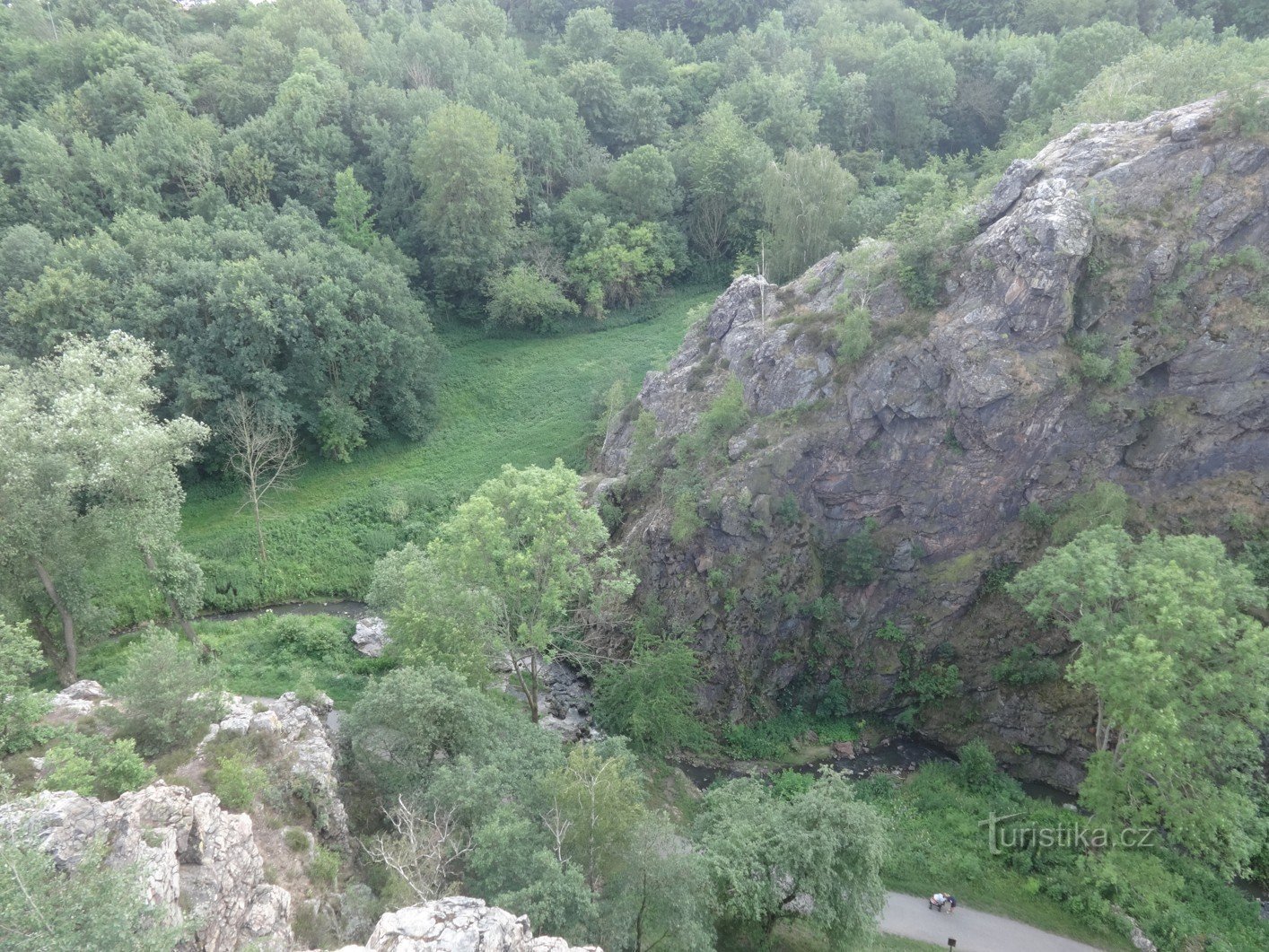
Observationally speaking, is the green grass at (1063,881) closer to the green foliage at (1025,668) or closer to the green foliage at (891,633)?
the green foliage at (1025,668)

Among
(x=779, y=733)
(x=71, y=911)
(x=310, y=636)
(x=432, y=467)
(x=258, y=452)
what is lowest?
(x=779, y=733)

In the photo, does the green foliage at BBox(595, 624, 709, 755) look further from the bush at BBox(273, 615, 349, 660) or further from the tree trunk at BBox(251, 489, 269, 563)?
the tree trunk at BBox(251, 489, 269, 563)

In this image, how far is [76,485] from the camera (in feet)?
88.9

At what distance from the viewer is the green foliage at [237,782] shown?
19078 mm

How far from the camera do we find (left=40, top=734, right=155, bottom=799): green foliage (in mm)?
17016

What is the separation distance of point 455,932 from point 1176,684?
22.6 metres

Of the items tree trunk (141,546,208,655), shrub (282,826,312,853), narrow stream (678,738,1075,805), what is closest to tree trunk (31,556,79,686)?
tree trunk (141,546,208,655)

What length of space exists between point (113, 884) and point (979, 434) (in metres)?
31.9

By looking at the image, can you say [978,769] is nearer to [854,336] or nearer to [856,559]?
[856,559]

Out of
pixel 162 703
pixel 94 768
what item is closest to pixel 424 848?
pixel 94 768

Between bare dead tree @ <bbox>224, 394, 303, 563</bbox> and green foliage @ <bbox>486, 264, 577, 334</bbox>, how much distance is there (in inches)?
751

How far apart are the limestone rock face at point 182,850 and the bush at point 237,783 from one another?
1.45m

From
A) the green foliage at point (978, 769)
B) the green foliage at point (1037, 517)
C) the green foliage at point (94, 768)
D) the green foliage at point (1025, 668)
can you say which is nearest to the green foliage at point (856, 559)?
the green foliage at point (1037, 517)

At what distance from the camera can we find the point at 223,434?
139ft
